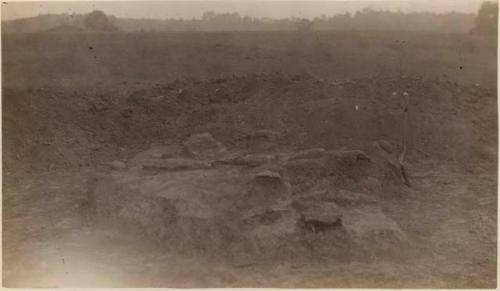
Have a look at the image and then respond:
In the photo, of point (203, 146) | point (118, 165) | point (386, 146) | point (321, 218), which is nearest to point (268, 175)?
point (321, 218)

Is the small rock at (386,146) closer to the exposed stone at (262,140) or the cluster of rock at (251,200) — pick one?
the cluster of rock at (251,200)

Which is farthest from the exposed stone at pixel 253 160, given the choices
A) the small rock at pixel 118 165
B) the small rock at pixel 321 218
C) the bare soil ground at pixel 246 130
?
the small rock at pixel 118 165

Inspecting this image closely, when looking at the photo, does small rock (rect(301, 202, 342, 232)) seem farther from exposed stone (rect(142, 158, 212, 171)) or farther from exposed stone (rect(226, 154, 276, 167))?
exposed stone (rect(142, 158, 212, 171))

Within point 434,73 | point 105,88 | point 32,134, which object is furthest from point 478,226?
point 32,134

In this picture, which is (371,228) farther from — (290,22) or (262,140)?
(290,22)

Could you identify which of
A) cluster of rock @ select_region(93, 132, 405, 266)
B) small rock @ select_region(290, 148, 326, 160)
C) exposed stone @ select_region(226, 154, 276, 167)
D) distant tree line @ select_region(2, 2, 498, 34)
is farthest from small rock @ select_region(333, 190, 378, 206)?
distant tree line @ select_region(2, 2, 498, 34)

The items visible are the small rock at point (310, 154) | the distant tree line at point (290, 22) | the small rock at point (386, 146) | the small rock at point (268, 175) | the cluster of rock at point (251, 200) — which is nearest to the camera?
the cluster of rock at point (251, 200)
